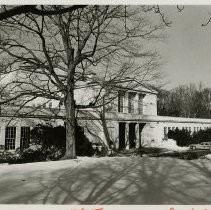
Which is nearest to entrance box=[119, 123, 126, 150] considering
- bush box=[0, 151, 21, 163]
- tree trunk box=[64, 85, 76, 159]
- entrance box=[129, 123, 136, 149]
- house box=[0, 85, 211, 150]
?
house box=[0, 85, 211, 150]

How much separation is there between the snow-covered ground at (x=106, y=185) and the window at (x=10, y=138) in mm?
9309

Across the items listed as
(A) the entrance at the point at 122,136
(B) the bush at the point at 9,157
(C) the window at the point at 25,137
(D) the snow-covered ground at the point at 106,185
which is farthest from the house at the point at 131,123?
(D) the snow-covered ground at the point at 106,185

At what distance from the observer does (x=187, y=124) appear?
143ft

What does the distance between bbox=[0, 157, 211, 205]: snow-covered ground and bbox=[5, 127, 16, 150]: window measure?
9309 millimetres

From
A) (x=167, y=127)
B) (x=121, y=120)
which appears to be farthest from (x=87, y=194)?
(x=167, y=127)

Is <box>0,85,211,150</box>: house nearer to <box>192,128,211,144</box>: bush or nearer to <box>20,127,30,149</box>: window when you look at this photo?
<box>20,127,30,149</box>: window

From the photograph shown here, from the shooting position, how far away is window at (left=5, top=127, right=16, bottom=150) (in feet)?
75.2

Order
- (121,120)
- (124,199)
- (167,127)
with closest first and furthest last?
(124,199) → (121,120) → (167,127)

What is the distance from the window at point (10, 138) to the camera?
2291 cm

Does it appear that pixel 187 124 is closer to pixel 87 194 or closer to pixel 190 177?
pixel 190 177

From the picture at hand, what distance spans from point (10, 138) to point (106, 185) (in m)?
14.8

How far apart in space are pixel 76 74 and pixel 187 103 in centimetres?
6163

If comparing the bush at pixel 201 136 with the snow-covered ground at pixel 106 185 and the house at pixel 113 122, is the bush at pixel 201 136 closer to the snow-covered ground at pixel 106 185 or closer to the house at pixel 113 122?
the house at pixel 113 122

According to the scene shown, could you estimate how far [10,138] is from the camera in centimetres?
2311
